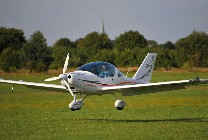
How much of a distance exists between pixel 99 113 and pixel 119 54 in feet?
255

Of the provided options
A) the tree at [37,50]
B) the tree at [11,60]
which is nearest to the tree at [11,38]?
the tree at [37,50]

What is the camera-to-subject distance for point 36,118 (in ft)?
78.6

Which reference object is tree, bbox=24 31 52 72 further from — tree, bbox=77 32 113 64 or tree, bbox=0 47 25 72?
tree, bbox=77 32 113 64

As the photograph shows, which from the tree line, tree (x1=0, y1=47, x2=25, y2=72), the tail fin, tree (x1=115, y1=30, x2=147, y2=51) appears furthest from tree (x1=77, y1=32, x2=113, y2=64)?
the tail fin

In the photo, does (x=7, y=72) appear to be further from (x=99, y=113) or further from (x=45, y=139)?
(x=45, y=139)

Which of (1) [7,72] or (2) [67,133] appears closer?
(2) [67,133]

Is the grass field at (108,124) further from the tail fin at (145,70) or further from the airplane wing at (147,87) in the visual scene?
the tail fin at (145,70)

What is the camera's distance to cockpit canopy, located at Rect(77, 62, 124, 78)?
76.8 feet

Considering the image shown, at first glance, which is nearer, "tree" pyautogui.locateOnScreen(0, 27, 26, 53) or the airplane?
the airplane

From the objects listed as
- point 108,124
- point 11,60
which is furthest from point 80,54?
point 108,124

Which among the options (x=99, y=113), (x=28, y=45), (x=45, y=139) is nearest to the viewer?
(x=45, y=139)

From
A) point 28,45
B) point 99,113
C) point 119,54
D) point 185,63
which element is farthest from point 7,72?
point 99,113

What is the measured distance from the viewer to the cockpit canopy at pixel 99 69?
23.4 meters

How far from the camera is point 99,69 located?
926 inches
